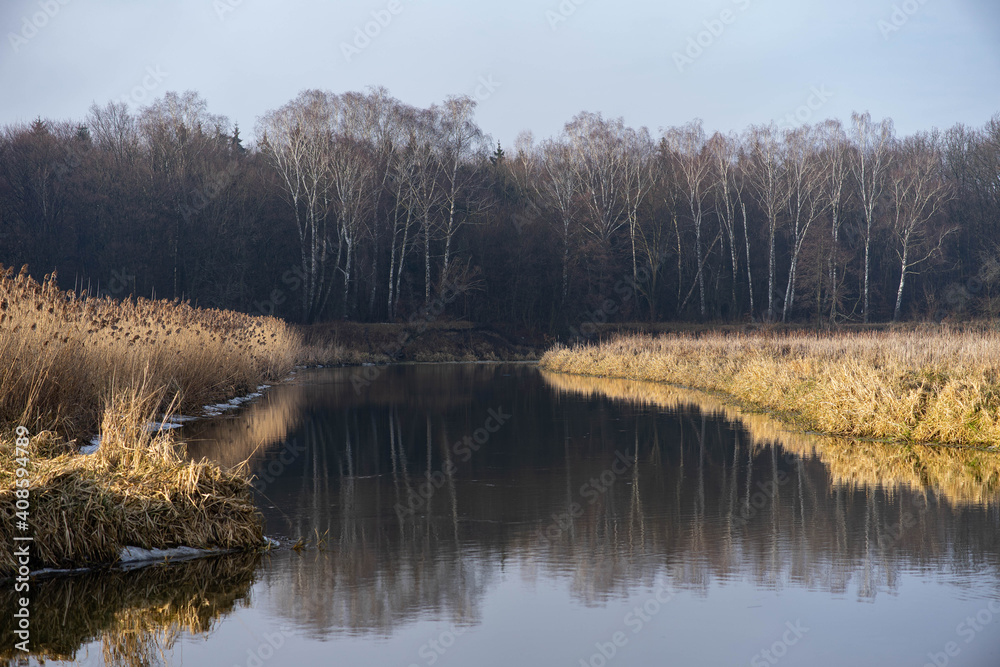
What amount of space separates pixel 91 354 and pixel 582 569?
8700 millimetres

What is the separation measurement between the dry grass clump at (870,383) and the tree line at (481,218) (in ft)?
91.6

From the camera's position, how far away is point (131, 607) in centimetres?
631

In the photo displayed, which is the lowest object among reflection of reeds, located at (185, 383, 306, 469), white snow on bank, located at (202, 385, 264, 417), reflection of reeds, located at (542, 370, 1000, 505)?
reflection of reeds, located at (542, 370, 1000, 505)

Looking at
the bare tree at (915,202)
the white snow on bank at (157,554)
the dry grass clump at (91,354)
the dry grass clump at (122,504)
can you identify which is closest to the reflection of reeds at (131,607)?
the white snow on bank at (157,554)

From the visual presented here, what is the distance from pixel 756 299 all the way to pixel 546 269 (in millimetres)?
14922

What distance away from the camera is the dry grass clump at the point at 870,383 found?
13.6 m

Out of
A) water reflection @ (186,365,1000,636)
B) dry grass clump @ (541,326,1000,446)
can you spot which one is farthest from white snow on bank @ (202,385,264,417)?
dry grass clump @ (541,326,1000,446)

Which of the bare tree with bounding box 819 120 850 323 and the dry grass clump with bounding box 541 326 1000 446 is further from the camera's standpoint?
the bare tree with bounding box 819 120 850 323

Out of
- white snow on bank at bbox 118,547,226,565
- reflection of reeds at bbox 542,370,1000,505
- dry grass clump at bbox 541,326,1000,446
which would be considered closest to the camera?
white snow on bank at bbox 118,547,226,565

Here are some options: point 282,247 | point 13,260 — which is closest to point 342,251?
point 282,247

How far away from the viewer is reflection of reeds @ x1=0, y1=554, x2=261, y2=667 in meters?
5.59

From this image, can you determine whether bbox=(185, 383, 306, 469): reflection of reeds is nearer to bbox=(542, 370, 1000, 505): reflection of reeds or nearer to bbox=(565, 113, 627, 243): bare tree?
bbox=(542, 370, 1000, 505): reflection of reeds

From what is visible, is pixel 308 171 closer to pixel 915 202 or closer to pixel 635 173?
pixel 635 173

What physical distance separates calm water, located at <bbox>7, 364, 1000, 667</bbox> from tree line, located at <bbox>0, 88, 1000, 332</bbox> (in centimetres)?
4037
